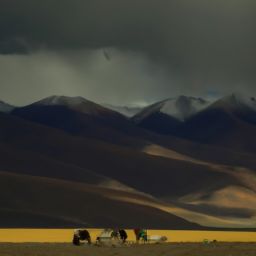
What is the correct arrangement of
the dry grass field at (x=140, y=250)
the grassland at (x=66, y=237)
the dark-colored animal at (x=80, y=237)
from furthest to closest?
the grassland at (x=66, y=237) < the dark-colored animal at (x=80, y=237) < the dry grass field at (x=140, y=250)

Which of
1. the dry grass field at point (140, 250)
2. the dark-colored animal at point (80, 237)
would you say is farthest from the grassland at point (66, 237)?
the dry grass field at point (140, 250)

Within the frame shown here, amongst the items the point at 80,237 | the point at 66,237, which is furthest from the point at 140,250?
the point at 66,237

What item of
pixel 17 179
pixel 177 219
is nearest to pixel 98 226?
pixel 177 219

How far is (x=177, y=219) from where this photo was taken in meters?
160

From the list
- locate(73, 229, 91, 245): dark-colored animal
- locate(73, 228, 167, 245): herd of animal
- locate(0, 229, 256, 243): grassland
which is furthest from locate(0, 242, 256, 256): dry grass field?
locate(0, 229, 256, 243): grassland

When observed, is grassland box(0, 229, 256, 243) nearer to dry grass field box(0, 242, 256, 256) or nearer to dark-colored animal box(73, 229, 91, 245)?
dark-colored animal box(73, 229, 91, 245)

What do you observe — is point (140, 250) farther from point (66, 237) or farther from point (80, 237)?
point (66, 237)

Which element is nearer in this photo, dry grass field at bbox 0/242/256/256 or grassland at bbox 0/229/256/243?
dry grass field at bbox 0/242/256/256

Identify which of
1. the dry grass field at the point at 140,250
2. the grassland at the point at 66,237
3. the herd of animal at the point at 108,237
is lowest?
the dry grass field at the point at 140,250

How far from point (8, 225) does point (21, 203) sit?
74.4 feet

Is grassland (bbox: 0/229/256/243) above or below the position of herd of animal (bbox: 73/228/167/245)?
above

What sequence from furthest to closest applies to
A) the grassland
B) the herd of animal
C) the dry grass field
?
the grassland
the herd of animal
the dry grass field

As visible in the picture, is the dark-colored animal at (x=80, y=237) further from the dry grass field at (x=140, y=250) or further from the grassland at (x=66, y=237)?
the grassland at (x=66, y=237)

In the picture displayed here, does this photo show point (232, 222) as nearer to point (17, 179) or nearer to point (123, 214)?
point (123, 214)
